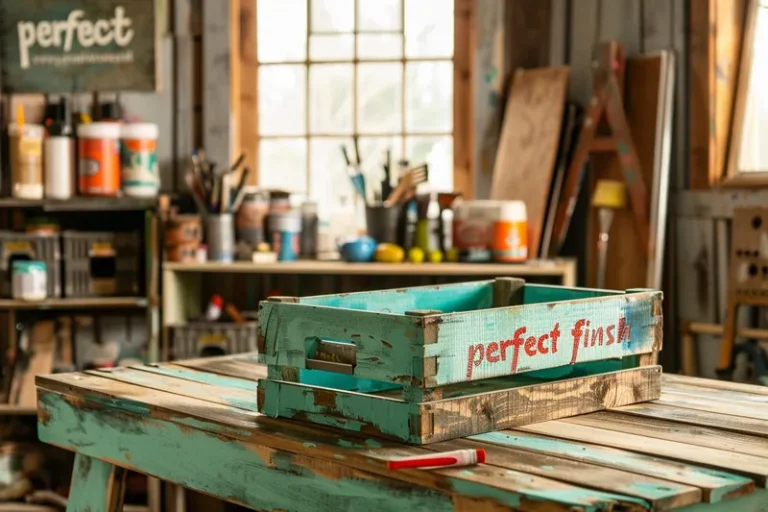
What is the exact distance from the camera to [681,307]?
339 cm

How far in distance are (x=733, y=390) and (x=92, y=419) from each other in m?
1.05

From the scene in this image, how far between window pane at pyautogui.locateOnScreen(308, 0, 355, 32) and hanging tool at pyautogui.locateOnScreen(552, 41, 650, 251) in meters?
0.97

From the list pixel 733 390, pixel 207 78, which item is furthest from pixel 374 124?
pixel 733 390

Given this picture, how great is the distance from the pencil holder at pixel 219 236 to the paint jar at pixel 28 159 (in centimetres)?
66

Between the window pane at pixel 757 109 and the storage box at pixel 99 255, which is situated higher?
the window pane at pixel 757 109

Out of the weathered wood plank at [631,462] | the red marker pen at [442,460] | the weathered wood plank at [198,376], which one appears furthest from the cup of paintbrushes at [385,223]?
the red marker pen at [442,460]

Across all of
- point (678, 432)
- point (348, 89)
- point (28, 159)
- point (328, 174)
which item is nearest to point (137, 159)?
point (28, 159)

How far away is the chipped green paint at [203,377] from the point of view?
1.72m

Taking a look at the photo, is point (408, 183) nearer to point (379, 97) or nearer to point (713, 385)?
point (379, 97)

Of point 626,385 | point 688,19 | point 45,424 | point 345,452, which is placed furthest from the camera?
point 688,19

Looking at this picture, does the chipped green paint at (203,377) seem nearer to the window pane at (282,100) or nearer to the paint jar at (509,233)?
the paint jar at (509,233)

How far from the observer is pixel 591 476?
3.77 feet

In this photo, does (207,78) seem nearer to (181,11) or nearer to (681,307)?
(181,11)

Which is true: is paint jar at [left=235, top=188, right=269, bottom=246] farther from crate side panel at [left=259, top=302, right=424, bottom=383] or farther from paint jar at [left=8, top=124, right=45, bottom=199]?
crate side panel at [left=259, top=302, right=424, bottom=383]
